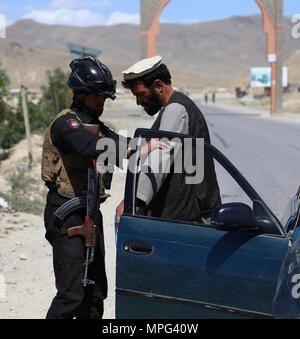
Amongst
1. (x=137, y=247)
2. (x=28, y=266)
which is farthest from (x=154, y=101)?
(x=28, y=266)

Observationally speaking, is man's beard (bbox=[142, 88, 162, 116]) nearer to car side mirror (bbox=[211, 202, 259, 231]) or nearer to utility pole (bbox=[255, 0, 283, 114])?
car side mirror (bbox=[211, 202, 259, 231])

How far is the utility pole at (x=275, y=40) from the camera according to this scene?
44.0 metres

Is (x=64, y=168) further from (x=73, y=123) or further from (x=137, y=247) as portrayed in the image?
(x=137, y=247)

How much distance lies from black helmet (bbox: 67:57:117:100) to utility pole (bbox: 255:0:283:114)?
41.7 meters

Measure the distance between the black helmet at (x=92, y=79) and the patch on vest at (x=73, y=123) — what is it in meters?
0.20

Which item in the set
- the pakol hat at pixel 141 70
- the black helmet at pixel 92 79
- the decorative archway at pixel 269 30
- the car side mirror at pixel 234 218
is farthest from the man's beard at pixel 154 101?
the decorative archway at pixel 269 30

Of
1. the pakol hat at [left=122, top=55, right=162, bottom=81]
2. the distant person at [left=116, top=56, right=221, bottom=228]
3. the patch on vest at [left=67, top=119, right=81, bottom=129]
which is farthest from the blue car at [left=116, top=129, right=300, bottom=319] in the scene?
the pakol hat at [left=122, top=55, right=162, bottom=81]

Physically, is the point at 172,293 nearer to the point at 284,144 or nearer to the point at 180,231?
the point at 180,231

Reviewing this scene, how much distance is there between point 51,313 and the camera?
10.7ft

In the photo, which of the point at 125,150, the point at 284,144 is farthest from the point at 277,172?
the point at 125,150

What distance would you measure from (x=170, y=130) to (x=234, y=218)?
59 cm

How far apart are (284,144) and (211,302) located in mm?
16256

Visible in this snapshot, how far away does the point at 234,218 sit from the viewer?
9.32 feet

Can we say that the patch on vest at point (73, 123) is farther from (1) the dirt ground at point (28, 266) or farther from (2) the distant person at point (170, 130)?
(1) the dirt ground at point (28, 266)
